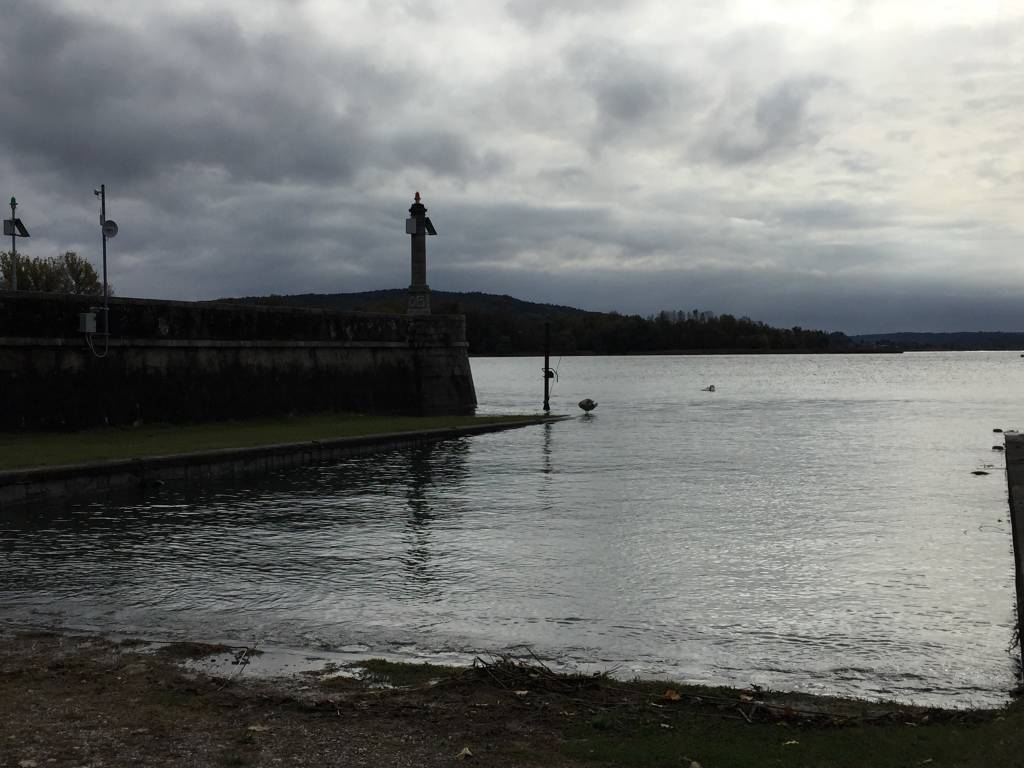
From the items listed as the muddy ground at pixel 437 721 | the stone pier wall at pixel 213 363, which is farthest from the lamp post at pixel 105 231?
the muddy ground at pixel 437 721

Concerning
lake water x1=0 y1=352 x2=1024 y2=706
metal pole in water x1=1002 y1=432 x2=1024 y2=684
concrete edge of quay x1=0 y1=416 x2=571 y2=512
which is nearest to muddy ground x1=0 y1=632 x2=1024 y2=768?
lake water x1=0 y1=352 x2=1024 y2=706

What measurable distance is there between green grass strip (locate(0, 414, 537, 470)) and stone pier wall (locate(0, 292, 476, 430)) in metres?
0.55

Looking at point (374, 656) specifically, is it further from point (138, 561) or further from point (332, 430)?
point (332, 430)

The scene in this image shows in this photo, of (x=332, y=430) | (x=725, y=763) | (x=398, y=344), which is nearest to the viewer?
(x=725, y=763)

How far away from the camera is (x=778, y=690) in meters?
6.86

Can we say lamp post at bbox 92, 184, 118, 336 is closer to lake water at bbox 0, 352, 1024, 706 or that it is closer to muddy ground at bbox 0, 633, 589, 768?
lake water at bbox 0, 352, 1024, 706

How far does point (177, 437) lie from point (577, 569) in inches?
546

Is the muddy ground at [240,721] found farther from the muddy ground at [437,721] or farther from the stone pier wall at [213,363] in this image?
the stone pier wall at [213,363]

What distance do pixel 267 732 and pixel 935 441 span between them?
30848mm

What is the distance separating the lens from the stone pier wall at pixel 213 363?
2256 centimetres

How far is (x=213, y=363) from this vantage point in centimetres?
2742

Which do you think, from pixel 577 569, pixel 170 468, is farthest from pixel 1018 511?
pixel 170 468

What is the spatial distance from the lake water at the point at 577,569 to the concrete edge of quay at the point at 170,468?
0.62 meters

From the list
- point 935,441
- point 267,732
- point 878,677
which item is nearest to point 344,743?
point 267,732
